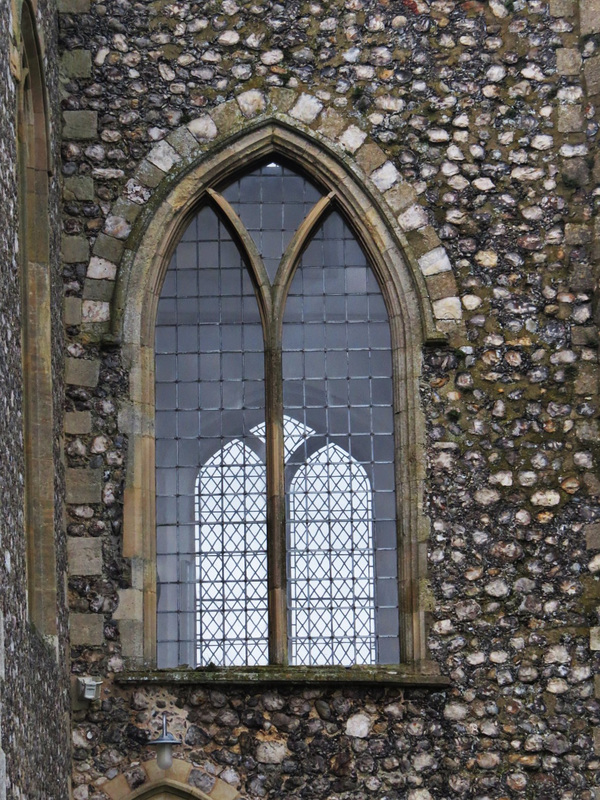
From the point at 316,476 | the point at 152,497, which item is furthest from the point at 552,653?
the point at 152,497

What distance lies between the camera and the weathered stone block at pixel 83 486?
37.4 ft

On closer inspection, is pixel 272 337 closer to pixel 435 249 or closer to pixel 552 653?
pixel 435 249

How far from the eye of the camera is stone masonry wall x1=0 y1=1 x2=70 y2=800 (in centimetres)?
893

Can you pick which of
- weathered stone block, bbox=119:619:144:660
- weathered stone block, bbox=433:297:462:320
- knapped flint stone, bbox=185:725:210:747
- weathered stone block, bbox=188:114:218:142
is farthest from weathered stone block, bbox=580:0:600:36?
knapped flint stone, bbox=185:725:210:747

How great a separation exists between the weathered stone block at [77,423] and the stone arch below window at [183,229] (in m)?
0.23

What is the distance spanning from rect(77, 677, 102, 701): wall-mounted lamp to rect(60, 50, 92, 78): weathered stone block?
12.2ft

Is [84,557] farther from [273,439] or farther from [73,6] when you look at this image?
[73,6]

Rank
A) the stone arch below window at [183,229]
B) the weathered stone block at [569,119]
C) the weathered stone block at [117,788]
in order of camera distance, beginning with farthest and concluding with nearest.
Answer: the weathered stone block at [569,119] → the stone arch below window at [183,229] → the weathered stone block at [117,788]

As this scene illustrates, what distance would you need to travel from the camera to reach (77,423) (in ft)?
37.7

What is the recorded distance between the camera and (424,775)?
11016 mm

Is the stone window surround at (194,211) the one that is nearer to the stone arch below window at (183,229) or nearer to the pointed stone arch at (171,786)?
the stone arch below window at (183,229)

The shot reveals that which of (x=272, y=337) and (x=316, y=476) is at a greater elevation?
(x=272, y=337)

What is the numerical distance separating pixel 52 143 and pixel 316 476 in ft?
8.35

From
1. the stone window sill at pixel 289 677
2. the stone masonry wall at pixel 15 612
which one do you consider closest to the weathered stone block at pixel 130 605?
the stone window sill at pixel 289 677
